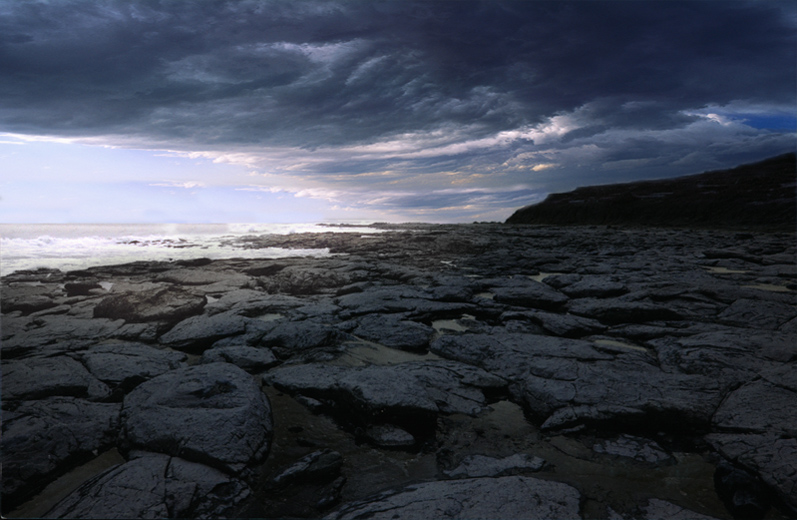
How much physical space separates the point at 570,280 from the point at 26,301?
36.1ft

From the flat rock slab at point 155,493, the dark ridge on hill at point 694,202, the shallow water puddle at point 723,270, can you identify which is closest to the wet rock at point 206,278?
the flat rock slab at point 155,493

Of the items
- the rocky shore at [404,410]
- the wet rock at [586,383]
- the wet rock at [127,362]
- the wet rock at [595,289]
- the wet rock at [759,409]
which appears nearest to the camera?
the rocky shore at [404,410]

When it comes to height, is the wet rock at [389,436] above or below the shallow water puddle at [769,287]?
below

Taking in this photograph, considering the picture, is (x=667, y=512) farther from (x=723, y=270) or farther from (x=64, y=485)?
(x=723, y=270)

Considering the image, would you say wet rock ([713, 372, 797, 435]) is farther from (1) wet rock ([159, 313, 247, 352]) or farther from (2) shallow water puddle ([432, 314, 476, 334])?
(1) wet rock ([159, 313, 247, 352])

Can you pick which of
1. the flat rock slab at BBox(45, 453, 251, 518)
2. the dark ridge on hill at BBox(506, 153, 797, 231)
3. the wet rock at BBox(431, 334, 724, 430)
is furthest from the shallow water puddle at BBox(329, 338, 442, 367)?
the dark ridge on hill at BBox(506, 153, 797, 231)

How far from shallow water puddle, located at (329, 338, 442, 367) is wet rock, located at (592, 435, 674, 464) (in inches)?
85.7

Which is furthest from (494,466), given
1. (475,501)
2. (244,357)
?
(244,357)

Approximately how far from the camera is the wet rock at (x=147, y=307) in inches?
238

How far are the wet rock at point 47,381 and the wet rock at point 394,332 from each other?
3.09 m

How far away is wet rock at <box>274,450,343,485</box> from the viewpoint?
2.52m

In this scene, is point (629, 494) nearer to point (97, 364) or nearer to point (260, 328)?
point (260, 328)

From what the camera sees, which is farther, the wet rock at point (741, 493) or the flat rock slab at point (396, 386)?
the flat rock slab at point (396, 386)

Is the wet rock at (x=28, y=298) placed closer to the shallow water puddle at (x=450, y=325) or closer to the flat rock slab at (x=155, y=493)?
the flat rock slab at (x=155, y=493)
